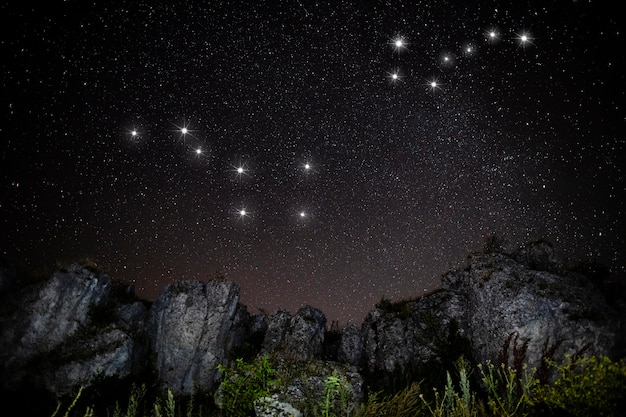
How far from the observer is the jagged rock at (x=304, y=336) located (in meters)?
18.2

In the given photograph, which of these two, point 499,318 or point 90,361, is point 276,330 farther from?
point 499,318

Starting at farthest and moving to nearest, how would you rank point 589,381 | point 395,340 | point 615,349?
point 395,340, point 615,349, point 589,381

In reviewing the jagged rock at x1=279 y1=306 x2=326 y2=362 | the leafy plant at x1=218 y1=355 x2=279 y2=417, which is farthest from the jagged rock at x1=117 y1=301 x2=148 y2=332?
the leafy plant at x1=218 y1=355 x2=279 y2=417

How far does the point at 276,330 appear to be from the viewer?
20.0 metres

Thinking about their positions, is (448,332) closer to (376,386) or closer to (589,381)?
(376,386)

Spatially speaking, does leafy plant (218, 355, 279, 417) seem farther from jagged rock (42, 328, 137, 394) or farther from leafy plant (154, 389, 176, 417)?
jagged rock (42, 328, 137, 394)

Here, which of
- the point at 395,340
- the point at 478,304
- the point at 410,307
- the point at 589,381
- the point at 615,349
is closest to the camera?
the point at 589,381

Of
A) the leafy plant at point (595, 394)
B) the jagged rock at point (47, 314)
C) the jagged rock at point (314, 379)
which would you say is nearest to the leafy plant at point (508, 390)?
the leafy plant at point (595, 394)

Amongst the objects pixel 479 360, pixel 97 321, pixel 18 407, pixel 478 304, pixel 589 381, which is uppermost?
pixel 478 304

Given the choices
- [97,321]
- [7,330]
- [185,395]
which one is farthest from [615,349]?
[7,330]

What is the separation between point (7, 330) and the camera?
1659 centimetres

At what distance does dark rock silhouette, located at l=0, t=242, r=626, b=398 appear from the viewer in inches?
578

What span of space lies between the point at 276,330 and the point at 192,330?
5.21m

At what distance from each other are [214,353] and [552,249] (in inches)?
837
